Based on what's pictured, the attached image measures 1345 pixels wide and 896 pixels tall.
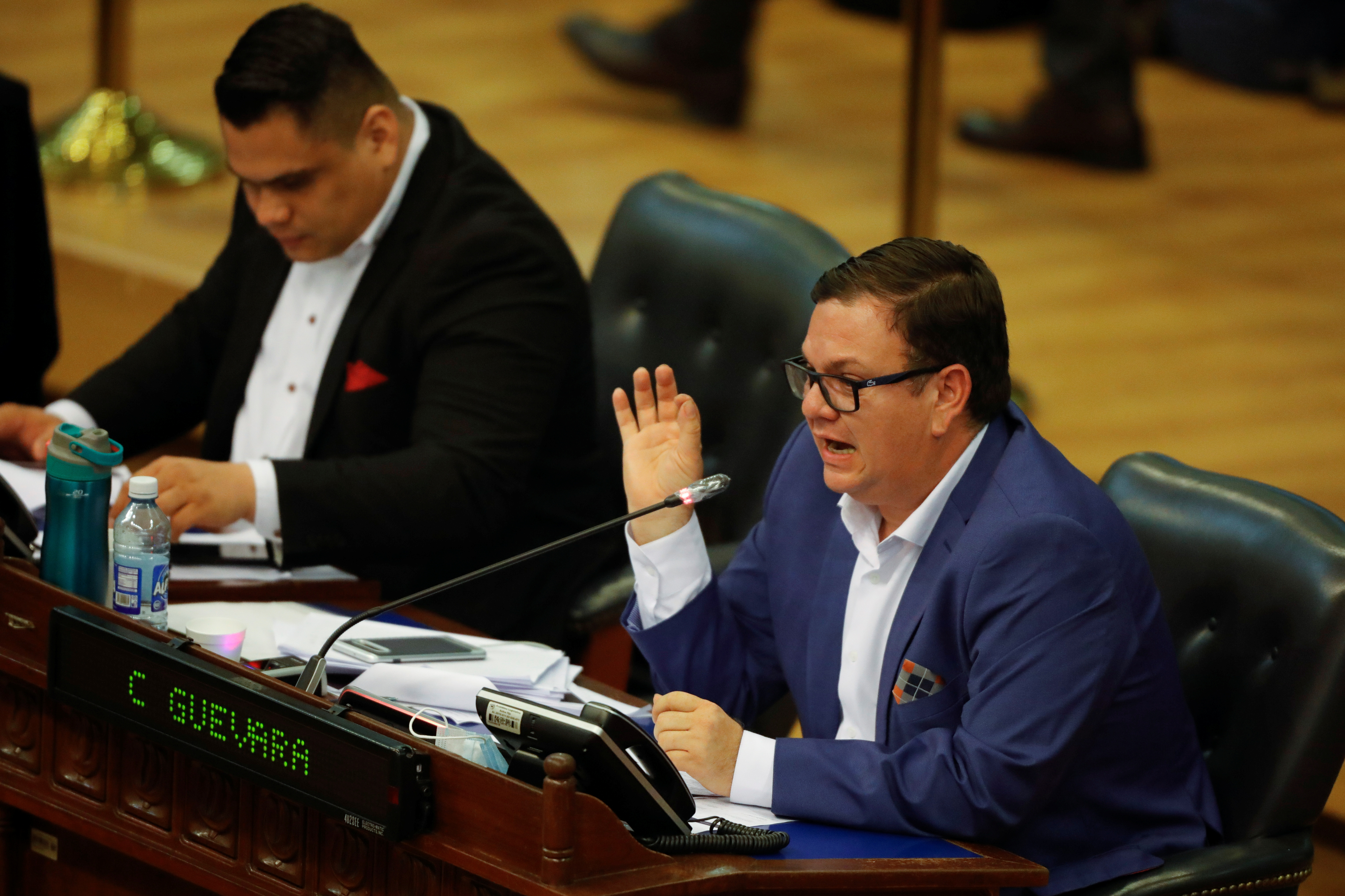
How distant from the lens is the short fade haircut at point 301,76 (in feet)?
9.16

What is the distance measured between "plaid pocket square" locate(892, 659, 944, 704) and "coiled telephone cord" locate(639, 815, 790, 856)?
29cm

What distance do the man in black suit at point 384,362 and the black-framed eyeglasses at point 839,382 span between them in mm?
846

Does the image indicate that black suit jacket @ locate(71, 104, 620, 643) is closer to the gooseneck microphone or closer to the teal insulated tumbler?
the teal insulated tumbler

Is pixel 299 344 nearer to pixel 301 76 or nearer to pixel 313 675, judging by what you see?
pixel 301 76

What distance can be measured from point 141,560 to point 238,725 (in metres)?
0.35

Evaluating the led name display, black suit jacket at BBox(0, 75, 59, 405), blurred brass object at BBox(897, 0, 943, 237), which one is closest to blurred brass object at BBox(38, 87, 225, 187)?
black suit jacket at BBox(0, 75, 59, 405)

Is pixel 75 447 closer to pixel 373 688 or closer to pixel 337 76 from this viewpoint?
pixel 373 688

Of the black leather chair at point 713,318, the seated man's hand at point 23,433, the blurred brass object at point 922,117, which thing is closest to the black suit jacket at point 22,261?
the seated man's hand at point 23,433

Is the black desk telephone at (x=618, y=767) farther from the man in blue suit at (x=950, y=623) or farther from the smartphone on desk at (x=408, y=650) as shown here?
the smartphone on desk at (x=408, y=650)

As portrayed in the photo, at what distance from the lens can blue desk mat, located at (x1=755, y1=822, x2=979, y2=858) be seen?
1.86 metres

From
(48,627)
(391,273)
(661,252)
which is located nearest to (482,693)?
(48,627)

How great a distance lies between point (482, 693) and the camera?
1845mm

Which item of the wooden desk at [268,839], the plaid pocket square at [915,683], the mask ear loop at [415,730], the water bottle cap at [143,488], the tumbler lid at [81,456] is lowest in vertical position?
the wooden desk at [268,839]

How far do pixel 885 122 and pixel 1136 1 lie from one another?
3.19 ft
